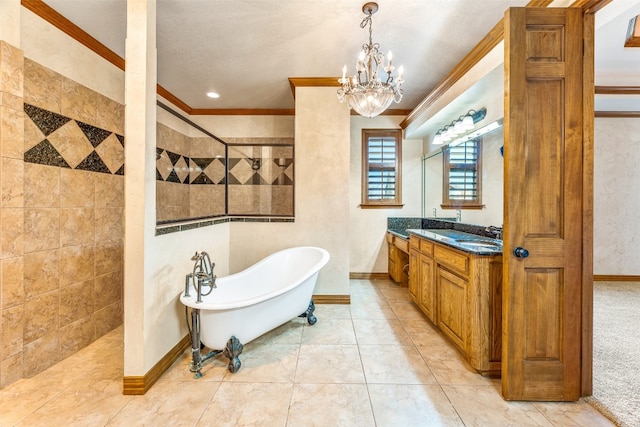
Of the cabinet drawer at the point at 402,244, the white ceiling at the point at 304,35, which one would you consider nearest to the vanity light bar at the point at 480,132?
the white ceiling at the point at 304,35

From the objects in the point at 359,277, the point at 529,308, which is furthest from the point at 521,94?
the point at 359,277

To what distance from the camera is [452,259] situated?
6.95 ft

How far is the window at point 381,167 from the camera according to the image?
4.18 m

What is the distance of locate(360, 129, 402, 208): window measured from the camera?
4184 mm

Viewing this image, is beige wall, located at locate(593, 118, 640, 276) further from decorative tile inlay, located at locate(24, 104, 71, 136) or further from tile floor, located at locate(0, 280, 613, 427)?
decorative tile inlay, located at locate(24, 104, 71, 136)

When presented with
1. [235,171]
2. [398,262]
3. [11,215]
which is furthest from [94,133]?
[398,262]

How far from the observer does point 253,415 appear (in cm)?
148

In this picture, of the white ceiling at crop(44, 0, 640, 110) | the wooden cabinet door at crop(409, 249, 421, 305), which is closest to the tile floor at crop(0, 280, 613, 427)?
the wooden cabinet door at crop(409, 249, 421, 305)

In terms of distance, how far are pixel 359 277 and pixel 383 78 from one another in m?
2.76

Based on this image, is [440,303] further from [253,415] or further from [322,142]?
[322,142]

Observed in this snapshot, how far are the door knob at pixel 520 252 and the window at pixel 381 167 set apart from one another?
8.62 feet

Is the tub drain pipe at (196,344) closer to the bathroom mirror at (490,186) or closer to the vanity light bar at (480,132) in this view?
the bathroom mirror at (490,186)

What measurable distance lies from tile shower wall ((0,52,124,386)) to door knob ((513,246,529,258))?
10.1 feet

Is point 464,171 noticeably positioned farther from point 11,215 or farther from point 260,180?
point 11,215
